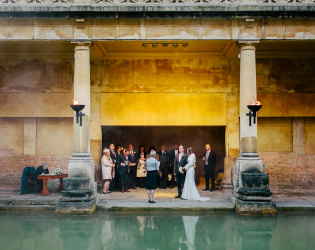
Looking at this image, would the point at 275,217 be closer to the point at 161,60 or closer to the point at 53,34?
the point at 161,60

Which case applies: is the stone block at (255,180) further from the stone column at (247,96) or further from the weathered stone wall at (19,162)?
the weathered stone wall at (19,162)

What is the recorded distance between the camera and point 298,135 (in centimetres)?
1605

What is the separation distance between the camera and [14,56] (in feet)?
52.1

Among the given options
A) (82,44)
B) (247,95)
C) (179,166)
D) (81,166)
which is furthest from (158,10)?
(81,166)

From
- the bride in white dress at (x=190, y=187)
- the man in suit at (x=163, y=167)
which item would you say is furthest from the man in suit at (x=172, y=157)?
the bride in white dress at (x=190, y=187)

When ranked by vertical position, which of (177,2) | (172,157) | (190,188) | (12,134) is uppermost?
(177,2)

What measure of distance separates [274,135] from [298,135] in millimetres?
974

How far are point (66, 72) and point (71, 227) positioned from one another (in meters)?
7.83

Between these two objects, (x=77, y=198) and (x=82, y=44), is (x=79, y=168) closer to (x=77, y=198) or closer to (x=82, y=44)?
(x=77, y=198)

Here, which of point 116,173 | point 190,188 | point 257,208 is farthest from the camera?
point 116,173

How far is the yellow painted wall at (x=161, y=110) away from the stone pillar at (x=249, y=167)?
3.39m

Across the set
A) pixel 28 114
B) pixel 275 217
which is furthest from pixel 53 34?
pixel 275 217

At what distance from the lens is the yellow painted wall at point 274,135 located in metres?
16.1

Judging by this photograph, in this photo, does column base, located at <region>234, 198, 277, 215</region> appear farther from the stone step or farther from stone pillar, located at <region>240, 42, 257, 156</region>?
the stone step
